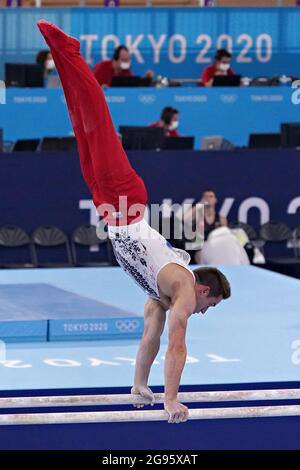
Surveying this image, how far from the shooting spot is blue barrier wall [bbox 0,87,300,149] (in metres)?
13.9

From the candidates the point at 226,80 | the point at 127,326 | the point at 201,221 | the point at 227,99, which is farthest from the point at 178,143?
the point at 127,326

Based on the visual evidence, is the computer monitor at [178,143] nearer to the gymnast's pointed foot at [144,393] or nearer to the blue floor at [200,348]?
the blue floor at [200,348]

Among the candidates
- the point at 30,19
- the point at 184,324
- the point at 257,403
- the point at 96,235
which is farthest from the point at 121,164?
the point at 30,19

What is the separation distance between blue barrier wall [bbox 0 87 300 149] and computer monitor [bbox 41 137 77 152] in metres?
1.67

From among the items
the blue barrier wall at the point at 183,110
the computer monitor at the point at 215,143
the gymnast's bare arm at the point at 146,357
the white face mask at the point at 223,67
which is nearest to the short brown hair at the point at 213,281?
Answer: the gymnast's bare arm at the point at 146,357

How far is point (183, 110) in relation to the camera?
1435 centimetres

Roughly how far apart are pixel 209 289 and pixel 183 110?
9.18 m

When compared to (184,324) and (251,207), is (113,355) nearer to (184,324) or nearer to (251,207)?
(184,324)

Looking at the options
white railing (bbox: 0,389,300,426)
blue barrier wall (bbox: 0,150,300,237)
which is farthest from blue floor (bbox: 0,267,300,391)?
blue barrier wall (bbox: 0,150,300,237)

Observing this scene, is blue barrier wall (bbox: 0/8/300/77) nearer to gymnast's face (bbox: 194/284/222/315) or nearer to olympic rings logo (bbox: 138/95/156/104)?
olympic rings logo (bbox: 138/95/156/104)

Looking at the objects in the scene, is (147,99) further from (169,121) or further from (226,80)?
(226,80)

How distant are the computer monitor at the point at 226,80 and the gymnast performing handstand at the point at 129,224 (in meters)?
9.39

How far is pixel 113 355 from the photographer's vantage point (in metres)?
7.20
